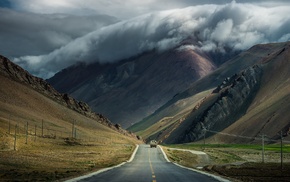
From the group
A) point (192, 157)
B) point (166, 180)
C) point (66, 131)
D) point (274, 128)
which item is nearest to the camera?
point (166, 180)

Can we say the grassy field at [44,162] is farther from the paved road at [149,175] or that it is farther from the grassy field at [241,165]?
the grassy field at [241,165]

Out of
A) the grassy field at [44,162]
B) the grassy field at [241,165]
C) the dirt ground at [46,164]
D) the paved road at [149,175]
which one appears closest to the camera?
the paved road at [149,175]

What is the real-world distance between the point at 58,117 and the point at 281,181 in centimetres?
15878

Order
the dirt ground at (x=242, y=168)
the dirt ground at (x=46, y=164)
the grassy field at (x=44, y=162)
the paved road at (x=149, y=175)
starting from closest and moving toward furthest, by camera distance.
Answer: the paved road at (x=149, y=175)
the dirt ground at (x=46, y=164)
the grassy field at (x=44, y=162)
the dirt ground at (x=242, y=168)

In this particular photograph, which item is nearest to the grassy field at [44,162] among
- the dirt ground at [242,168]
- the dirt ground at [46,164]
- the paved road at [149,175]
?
the dirt ground at [46,164]

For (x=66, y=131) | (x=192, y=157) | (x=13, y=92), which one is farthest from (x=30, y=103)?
(x=192, y=157)

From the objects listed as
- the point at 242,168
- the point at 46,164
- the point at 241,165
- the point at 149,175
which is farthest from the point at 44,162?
the point at 241,165

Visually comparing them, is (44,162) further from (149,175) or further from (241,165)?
(241,165)

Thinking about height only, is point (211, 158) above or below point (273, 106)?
below

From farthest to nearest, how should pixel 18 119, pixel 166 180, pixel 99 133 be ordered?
pixel 99 133 < pixel 18 119 < pixel 166 180

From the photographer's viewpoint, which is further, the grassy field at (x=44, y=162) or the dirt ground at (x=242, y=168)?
the dirt ground at (x=242, y=168)

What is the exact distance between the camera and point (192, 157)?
9156 centimetres

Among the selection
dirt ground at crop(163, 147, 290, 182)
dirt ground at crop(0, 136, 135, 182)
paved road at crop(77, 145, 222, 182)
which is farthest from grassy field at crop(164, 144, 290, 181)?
dirt ground at crop(0, 136, 135, 182)

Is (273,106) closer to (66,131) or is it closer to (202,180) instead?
(66,131)
